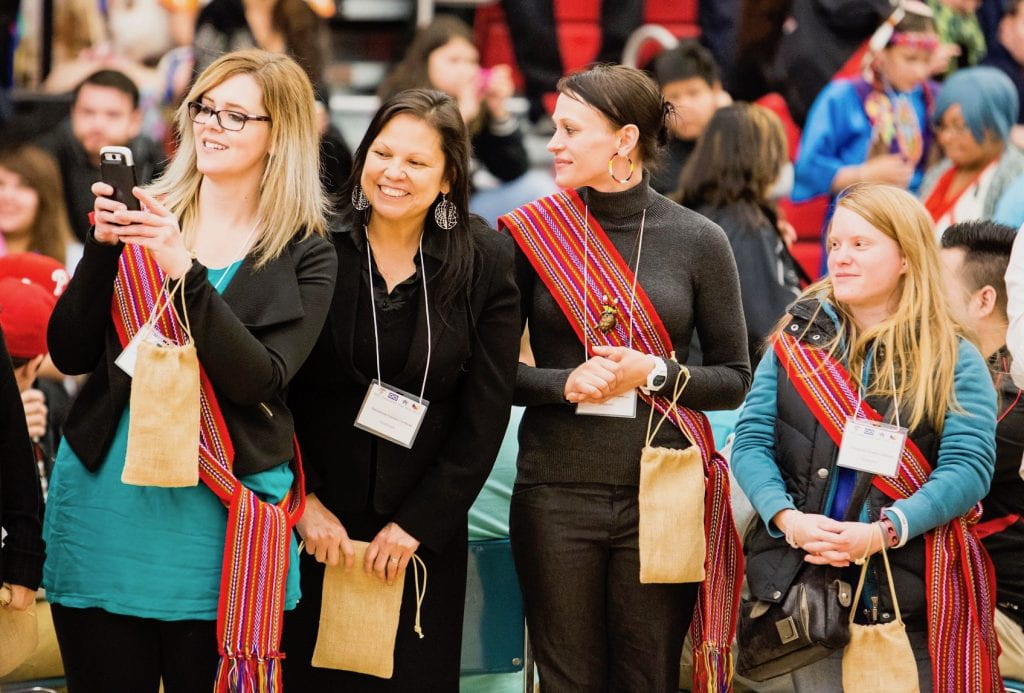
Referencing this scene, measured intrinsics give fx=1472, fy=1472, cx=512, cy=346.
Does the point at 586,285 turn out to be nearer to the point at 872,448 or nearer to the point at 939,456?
the point at 872,448

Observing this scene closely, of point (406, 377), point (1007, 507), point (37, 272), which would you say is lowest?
point (1007, 507)

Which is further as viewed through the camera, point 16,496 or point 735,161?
point 735,161

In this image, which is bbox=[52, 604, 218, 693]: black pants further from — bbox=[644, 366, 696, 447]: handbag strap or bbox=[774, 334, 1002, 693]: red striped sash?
bbox=[774, 334, 1002, 693]: red striped sash

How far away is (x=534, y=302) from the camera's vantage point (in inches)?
132

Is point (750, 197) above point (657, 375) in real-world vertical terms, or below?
above

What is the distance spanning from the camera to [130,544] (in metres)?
2.74

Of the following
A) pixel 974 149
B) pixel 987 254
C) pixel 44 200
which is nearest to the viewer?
pixel 987 254

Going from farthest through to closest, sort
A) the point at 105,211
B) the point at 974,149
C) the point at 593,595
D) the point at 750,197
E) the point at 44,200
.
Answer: the point at 974,149 < the point at 44,200 < the point at 750,197 < the point at 593,595 < the point at 105,211

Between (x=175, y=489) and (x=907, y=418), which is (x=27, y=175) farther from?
(x=907, y=418)

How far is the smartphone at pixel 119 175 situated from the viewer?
8.55 ft

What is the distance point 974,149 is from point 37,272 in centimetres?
364

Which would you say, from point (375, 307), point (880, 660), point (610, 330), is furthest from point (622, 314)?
point (880, 660)

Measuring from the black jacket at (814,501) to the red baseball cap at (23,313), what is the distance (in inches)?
68.1

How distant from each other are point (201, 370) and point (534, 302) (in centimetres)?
87
